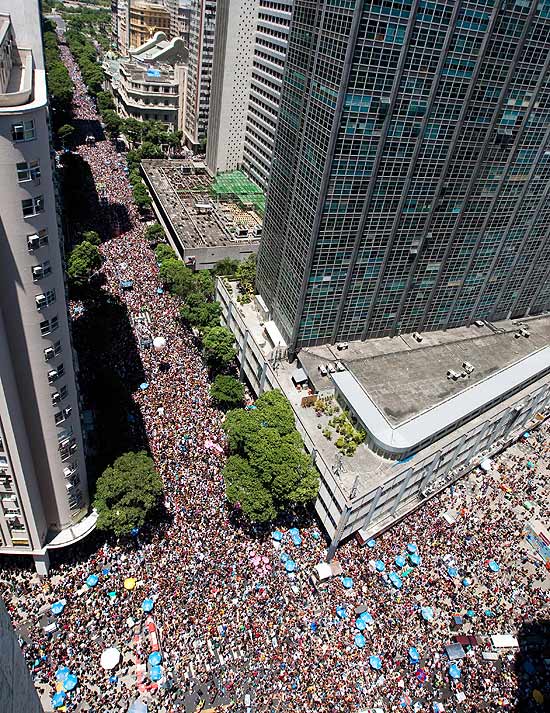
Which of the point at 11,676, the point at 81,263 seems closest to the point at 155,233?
the point at 81,263

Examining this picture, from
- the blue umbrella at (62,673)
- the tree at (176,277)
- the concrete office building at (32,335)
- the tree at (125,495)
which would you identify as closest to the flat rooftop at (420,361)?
the tree at (125,495)

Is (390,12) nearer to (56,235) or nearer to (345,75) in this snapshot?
(345,75)

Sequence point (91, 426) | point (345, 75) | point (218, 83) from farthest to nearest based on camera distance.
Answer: point (218, 83)
point (91, 426)
point (345, 75)

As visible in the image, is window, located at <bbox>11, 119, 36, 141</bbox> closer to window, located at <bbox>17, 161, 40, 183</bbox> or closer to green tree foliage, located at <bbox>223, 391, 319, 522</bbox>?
window, located at <bbox>17, 161, 40, 183</bbox>

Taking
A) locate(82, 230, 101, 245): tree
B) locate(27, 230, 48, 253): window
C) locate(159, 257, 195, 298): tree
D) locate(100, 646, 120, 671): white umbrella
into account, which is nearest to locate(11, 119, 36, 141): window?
locate(27, 230, 48, 253): window

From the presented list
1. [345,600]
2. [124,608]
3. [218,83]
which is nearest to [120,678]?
[124,608]

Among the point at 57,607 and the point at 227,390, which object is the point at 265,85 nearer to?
the point at 227,390
